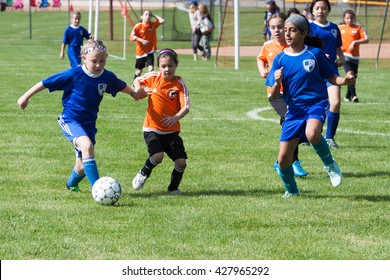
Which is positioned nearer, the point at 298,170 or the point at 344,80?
the point at 344,80

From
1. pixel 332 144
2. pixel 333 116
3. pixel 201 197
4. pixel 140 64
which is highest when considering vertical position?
pixel 201 197

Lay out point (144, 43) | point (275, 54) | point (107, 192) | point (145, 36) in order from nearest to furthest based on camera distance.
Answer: point (107, 192) < point (275, 54) < point (144, 43) < point (145, 36)

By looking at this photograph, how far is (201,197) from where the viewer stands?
10008 millimetres

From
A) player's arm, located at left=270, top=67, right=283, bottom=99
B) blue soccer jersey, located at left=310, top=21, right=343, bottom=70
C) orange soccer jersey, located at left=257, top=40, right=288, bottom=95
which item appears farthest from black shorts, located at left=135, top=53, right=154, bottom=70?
player's arm, located at left=270, top=67, right=283, bottom=99

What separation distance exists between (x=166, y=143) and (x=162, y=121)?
0.86 feet

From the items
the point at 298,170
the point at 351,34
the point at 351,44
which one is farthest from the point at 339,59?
the point at 351,34

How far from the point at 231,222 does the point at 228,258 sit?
55.2 inches

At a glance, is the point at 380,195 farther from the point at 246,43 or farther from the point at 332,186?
the point at 246,43

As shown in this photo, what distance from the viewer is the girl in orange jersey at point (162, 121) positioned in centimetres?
1034

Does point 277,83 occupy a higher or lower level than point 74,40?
higher

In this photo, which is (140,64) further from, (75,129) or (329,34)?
(75,129)

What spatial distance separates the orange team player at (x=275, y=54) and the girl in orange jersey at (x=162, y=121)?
1293 mm

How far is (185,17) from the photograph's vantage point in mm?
53969

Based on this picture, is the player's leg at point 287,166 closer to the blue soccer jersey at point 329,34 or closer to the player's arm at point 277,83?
the player's arm at point 277,83
